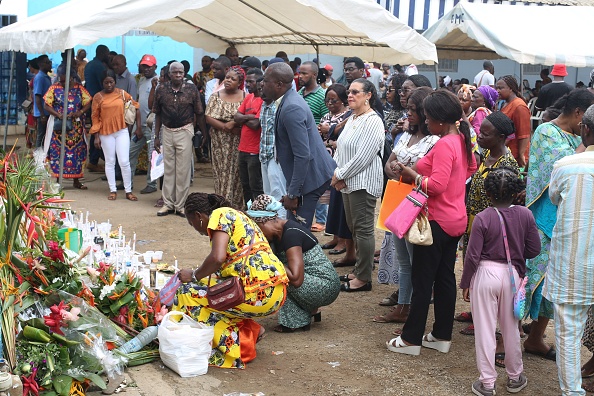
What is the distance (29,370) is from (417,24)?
43.1 feet

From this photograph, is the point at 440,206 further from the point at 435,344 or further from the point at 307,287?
the point at 307,287

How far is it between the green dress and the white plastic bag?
1.00 metres

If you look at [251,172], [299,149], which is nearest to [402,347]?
[299,149]

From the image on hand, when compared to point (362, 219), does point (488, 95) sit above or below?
above

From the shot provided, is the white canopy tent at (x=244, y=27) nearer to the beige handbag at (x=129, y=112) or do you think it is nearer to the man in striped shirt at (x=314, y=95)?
the man in striped shirt at (x=314, y=95)

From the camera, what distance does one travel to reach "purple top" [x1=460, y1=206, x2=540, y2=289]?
15.4 ft

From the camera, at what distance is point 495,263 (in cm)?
472

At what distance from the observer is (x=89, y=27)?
8500 mm

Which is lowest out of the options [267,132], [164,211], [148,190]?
[164,211]

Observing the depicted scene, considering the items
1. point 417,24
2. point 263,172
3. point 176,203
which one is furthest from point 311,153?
point 417,24

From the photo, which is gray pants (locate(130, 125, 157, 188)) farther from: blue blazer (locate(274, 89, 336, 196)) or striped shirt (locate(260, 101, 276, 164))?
blue blazer (locate(274, 89, 336, 196))

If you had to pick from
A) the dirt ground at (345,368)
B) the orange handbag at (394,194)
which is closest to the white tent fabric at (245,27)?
the orange handbag at (394,194)

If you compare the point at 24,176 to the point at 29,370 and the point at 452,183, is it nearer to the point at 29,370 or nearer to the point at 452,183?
the point at 29,370

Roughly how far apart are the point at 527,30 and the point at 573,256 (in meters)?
8.73
